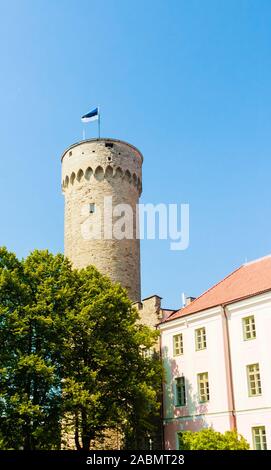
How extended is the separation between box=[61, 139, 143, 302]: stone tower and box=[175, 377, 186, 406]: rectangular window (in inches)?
412

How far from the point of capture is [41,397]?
28031mm

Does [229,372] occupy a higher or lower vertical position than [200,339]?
lower

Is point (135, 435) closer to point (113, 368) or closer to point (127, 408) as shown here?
point (127, 408)

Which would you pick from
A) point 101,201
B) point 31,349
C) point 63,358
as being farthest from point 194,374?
point 101,201

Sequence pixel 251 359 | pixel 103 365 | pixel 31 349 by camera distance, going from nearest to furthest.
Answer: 1. pixel 251 359
2. pixel 31 349
3. pixel 103 365

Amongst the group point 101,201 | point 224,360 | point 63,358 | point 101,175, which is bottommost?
point 224,360

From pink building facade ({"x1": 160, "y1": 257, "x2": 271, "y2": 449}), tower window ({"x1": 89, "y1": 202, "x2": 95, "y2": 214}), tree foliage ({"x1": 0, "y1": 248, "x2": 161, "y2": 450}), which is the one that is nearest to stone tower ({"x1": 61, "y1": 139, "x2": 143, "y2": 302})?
tower window ({"x1": 89, "y1": 202, "x2": 95, "y2": 214})

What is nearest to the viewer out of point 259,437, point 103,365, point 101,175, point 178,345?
point 259,437

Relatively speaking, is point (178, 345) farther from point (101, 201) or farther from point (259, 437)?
point (101, 201)

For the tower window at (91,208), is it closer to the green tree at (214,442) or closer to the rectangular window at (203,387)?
the rectangular window at (203,387)

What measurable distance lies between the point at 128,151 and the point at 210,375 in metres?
21.8

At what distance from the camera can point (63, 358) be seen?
95.1ft

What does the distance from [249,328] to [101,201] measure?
1795 centimetres
